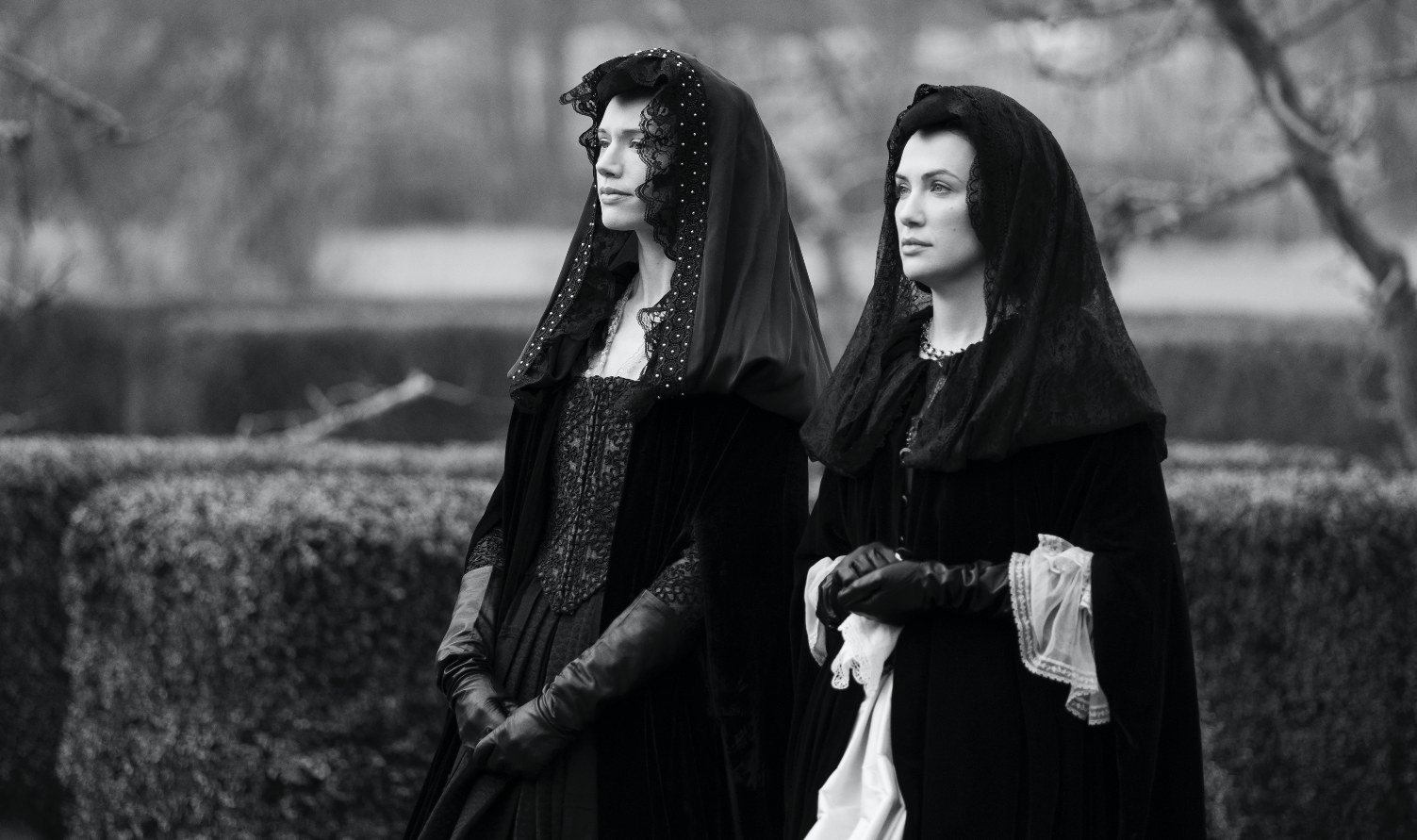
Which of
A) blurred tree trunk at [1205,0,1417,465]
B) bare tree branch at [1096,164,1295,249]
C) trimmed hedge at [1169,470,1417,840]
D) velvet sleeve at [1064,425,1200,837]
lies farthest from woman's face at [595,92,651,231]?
bare tree branch at [1096,164,1295,249]

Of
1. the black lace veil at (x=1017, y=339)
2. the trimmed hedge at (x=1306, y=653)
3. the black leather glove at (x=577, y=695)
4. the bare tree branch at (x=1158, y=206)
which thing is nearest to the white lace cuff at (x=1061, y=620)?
the black lace veil at (x=1017, y=339)

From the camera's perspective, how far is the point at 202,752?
13.1ft

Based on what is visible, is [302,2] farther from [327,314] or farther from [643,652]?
[643,652]

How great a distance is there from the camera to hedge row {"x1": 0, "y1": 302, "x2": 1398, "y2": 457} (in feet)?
28.0

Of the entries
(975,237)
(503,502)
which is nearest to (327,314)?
(503,502)

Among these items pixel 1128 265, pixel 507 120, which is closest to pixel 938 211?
pixel 1128 265

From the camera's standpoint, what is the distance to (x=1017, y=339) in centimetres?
235

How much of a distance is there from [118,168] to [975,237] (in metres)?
12.1

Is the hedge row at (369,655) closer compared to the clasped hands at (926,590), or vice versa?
the clasped hands at (926,590)

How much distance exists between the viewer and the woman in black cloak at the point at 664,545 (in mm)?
2590

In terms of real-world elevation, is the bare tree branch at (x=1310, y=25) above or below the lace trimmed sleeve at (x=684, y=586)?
above

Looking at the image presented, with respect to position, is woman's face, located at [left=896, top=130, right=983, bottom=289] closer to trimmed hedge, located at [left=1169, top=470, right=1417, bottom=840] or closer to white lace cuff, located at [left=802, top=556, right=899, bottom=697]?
white lace cuff, located at [left=802, top=556, right=899, bottom=697]

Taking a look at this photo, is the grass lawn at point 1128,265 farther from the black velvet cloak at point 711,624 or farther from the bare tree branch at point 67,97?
the black velvet cloak at point 711,624

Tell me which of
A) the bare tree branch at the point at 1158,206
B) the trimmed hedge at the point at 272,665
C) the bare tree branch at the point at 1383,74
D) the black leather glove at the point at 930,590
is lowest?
the trimmed hedge at the point at 272,665
